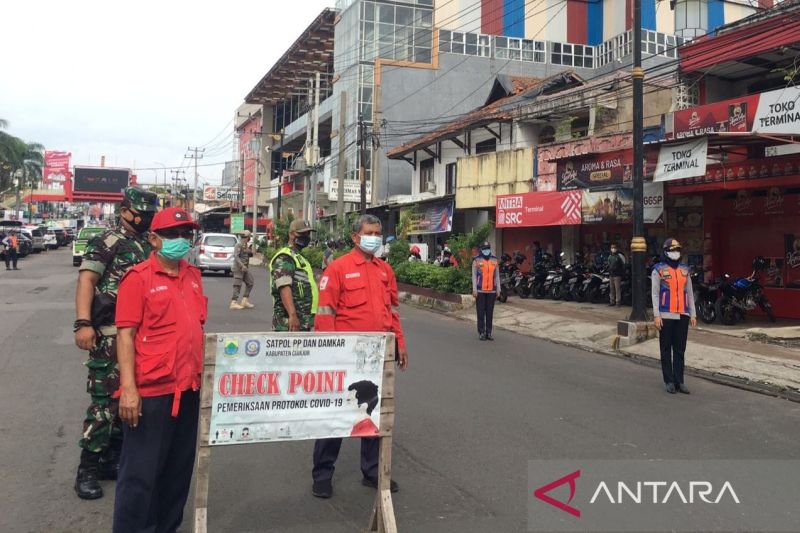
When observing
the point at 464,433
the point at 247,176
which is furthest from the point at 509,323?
the point at 247,176

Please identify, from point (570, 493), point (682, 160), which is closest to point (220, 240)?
point (682, 160)

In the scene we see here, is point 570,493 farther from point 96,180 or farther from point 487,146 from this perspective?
point 96,180

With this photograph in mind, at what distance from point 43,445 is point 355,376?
10.4 feet

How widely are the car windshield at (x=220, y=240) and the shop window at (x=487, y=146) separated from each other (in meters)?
10.3

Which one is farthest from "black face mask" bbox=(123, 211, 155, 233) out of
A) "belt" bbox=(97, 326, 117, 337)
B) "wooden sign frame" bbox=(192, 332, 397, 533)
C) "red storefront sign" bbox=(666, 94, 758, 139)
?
"red storefront sign" bbox=(666, 94, 758, 139)

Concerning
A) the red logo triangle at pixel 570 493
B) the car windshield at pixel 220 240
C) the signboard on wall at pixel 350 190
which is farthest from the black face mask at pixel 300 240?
the signboard on wall at pixel 350 190

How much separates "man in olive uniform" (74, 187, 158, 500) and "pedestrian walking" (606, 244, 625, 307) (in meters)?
13.4

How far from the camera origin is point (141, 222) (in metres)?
4.21

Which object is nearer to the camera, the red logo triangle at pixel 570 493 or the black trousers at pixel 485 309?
the red logo triangle at pixel 570 493

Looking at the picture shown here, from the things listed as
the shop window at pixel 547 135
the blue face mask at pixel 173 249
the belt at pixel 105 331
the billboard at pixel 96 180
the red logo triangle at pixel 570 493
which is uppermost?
the billboard at pixel 96 180

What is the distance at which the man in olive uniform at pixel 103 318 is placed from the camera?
3.91 meters

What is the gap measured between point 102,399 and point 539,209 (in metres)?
15.8

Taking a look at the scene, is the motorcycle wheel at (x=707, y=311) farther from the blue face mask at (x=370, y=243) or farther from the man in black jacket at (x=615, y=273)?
the blue face mask at (x=370, y=243)

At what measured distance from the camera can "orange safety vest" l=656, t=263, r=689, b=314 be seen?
766cm
